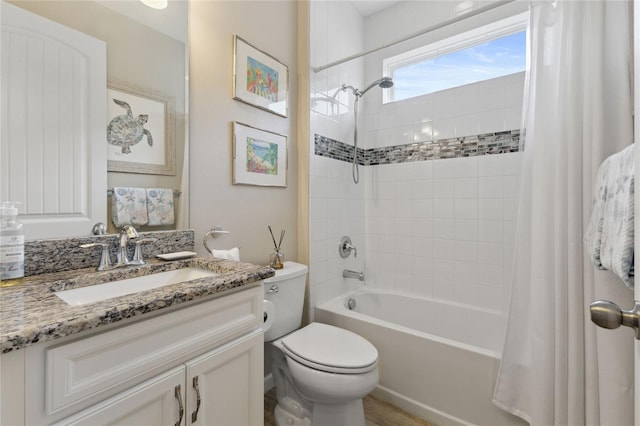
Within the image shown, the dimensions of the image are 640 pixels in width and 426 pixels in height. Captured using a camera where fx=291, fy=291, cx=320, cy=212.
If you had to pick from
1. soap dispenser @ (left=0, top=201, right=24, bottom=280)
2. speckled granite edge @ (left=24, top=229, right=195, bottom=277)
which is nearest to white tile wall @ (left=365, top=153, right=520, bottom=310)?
speckled granite edge @ (left=24, top=229, right=195, bottom=277)

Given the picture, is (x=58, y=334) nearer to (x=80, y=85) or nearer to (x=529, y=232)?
(x=80, y=85)

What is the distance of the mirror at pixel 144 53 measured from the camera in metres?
1.05

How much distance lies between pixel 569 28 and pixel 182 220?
6.01ft

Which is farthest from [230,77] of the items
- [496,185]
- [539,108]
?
[496,185]

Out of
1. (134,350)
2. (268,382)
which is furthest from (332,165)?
(134,350)

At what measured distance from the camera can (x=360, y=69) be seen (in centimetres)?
250

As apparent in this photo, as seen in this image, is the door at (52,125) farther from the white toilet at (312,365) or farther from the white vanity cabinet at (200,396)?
the white toilet at (312,365)

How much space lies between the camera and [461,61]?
2.20 meters

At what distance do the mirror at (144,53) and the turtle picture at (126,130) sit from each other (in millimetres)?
47

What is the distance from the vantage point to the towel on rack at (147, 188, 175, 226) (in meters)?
1.23

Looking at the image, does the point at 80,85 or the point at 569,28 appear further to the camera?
the point at 569,28

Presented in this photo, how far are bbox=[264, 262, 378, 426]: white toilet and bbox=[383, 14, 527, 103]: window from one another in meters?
1.75

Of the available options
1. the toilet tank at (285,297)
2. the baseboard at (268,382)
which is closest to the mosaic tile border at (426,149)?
the toilet tank at (285,297)

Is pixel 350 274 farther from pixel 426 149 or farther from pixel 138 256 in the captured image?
pixel 138 256
